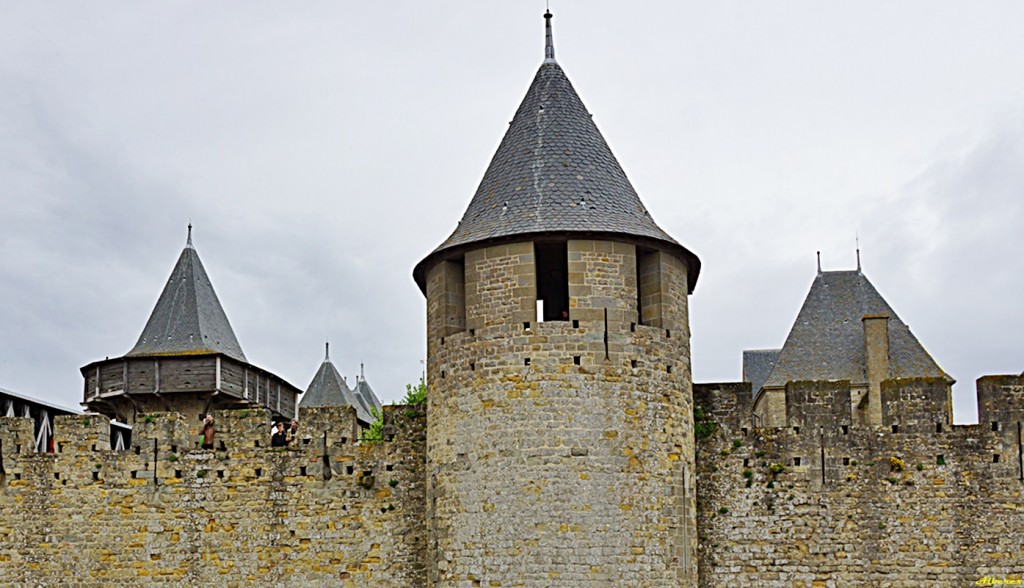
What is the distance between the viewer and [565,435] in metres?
15.5

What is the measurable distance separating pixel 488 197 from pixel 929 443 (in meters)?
6.95

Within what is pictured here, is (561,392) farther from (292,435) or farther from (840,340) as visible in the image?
(840,340)

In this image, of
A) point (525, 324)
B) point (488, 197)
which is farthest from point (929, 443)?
point (488, 197)

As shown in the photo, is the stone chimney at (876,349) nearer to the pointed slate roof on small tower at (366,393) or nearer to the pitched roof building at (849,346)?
the pitched roof building at (849,346)

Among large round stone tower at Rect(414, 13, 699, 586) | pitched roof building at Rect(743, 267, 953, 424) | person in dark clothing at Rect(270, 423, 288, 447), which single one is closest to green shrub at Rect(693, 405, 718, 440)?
large round stone tower at Rect(414, 13, 699, 586)

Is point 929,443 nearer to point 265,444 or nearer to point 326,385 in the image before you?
point 265,444

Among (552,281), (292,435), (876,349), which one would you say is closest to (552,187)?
(552,281)

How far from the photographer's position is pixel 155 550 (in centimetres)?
1784

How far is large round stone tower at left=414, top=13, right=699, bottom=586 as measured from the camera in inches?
604

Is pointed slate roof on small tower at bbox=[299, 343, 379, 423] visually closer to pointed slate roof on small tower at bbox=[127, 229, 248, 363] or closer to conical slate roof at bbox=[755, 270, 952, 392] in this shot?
pointed slate roof on small tower at bbox=[127, 229, 248, 363]

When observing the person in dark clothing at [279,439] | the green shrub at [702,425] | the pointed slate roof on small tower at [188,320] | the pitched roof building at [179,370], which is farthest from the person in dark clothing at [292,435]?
the pointed slate roof on small tower at [188,320]

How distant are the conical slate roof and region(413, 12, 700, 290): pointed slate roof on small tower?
13.4 m

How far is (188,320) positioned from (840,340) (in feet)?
51.8

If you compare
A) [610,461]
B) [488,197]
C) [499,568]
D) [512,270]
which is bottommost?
[499,568]
